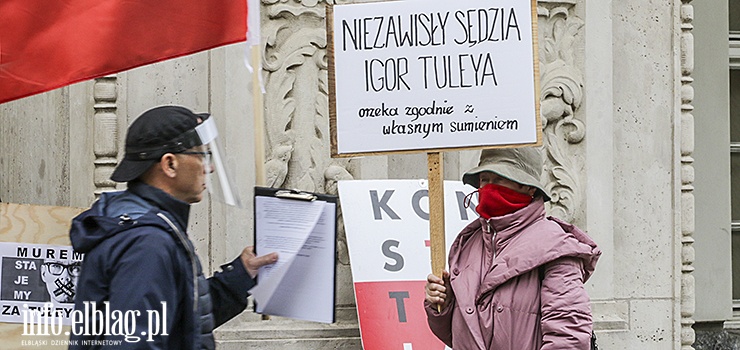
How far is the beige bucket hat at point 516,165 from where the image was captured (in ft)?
14.3

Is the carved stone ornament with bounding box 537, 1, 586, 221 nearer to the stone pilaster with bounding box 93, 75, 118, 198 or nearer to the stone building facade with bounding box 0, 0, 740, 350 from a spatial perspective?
the stone building facade with bounding box 0, 0, 740, 350

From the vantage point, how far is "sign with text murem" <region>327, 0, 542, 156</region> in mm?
4594

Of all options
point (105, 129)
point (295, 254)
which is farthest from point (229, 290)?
point (105, 129)

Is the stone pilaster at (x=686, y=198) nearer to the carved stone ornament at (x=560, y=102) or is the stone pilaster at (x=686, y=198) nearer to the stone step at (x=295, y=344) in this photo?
the carved stone ornament at (x=560, y=102)

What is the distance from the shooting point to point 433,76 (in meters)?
4.63

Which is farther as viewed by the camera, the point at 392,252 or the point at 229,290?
the point at 392,252

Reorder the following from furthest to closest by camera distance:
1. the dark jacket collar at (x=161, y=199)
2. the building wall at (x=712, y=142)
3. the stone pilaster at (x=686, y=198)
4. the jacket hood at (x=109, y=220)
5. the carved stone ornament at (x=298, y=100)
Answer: the building wall at (x=712, y=142) → the stone pilaster at (x=686, y=198) → the carved stone ornament at (x=298, y=100) → the dark jacket collar at (x=161, y=199) → the jacket hood at (x=109, y=220)

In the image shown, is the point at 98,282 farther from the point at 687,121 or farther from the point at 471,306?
the point at 687,121

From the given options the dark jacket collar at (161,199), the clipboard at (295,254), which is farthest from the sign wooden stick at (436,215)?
the dark jacket collar at (161,199)

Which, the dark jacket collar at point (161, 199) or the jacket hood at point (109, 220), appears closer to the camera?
the jacket hood at point (109, 220)

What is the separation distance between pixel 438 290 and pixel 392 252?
1716mm

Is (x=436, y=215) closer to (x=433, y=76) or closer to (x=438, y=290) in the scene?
(x=438, y=290)

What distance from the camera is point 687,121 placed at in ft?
22.3

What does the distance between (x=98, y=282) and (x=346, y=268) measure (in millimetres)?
3255
